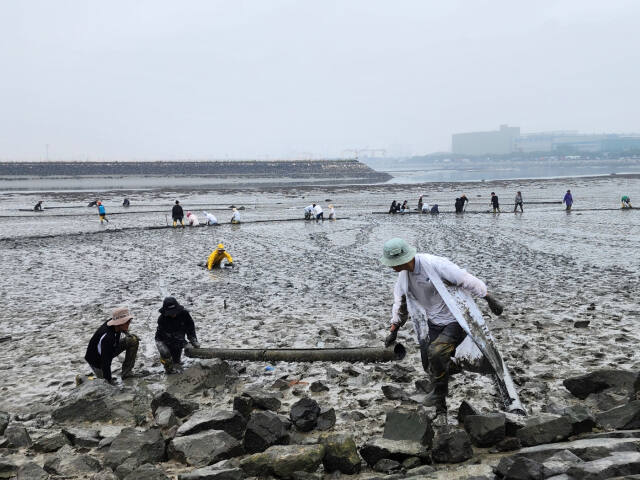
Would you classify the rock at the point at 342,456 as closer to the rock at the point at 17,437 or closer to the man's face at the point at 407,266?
the man's face at the point at 407,266

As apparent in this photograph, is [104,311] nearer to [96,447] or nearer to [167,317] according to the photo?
[167,317]

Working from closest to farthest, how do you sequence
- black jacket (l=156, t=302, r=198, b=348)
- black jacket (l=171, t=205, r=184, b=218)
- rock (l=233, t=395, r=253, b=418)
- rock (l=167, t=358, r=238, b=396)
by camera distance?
rock (l=233, t=395, r=253, b=418), rock (l=167, t=358, r=238, b=396), black jacket (l=156, t=302, r=198, b=348), black jacket (l=171, t=205, r=184, b=218)

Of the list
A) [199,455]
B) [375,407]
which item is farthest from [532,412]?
[199,455]

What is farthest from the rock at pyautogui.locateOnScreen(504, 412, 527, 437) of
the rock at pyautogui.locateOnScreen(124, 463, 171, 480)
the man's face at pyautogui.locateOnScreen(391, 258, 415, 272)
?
the rock at pyautogui.locateOnScreen(124, 463, 171, 480)

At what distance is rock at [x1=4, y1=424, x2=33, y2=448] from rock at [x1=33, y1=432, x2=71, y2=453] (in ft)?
0.34

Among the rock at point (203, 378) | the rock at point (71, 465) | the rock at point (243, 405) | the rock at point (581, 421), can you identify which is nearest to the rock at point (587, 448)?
the rock at point (581, 421)

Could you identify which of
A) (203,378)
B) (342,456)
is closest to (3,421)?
(203,378)

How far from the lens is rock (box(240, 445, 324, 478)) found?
4645 millimetres

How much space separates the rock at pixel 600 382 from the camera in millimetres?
6035

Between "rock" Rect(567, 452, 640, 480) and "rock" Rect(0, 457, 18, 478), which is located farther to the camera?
"rock" Rect(0, 457, 18, 478)

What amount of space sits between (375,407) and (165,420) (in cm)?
243

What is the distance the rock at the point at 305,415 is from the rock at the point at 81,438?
6.90 ft

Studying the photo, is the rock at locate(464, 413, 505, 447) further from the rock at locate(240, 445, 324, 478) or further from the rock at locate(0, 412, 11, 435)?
the rock at locate(0, 412, 11, 435)

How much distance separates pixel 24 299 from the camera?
12.9 meters
